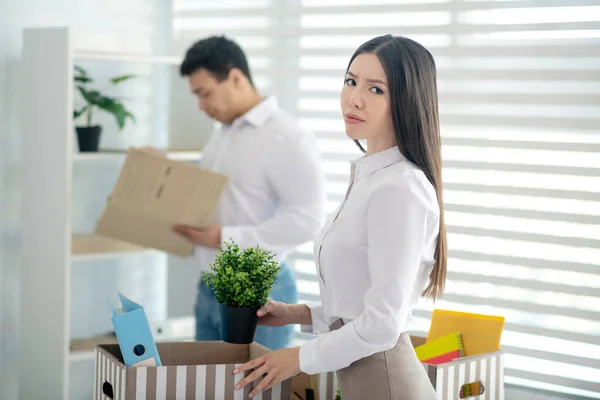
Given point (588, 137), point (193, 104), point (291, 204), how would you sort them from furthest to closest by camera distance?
1. point (193, 104)
2. point (291, 204)
3. point (588, 137)

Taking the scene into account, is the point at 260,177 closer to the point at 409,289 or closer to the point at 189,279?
the point at 189,279

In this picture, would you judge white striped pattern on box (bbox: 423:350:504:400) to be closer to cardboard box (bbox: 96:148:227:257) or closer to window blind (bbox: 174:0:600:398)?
window blind (bbox: 174:0:600:398)

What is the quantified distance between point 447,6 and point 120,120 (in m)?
1.34

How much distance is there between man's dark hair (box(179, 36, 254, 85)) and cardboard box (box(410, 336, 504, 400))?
134 cm

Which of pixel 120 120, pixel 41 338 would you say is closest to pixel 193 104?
pixel 120 120

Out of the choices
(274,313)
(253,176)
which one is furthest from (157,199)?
(274,313)

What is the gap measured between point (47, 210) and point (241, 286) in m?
1.52

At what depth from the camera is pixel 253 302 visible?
173cm

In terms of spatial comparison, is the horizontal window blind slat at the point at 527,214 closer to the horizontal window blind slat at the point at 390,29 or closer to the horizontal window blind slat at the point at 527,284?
the horizontal window blind slat at the point at 527,284

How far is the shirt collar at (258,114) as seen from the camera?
2.85 m

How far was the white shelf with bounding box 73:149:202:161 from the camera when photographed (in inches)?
120

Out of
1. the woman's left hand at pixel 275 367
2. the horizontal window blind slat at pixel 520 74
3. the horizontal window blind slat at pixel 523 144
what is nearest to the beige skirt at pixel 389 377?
the woman's left hand at pixel 275 367

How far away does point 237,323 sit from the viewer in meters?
1.75

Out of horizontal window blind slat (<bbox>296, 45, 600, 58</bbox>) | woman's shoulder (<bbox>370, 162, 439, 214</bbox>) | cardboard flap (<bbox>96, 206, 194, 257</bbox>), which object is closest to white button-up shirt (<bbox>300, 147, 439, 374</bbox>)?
woman's shoulder (<bbox>370, 162, 439, 214</bbox>)
